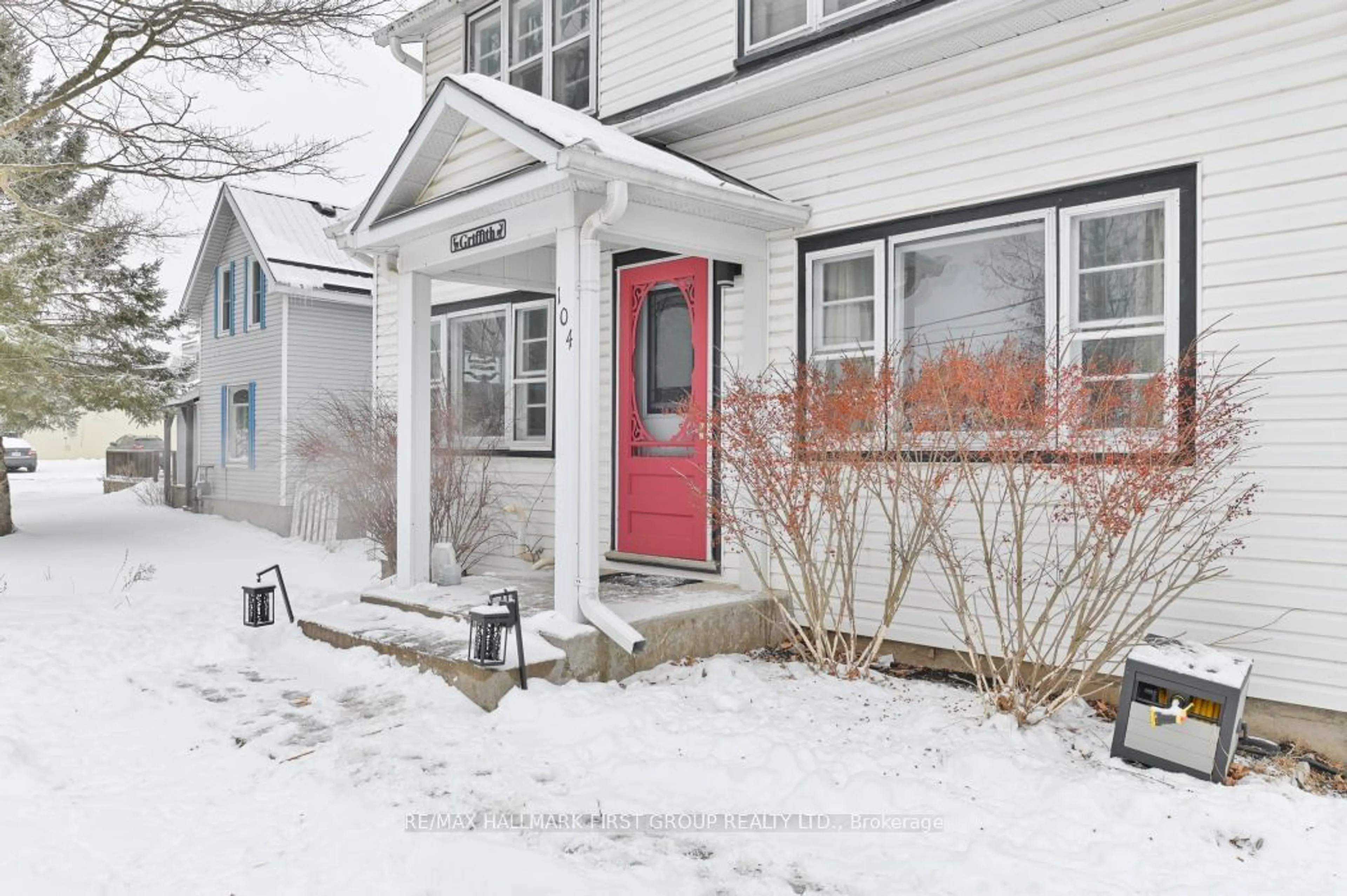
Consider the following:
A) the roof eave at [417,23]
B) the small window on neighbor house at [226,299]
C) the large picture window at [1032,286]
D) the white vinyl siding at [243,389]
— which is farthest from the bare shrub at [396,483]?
the small window on neighbor house at [226,299]

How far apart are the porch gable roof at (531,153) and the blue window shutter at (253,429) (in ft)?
34.8

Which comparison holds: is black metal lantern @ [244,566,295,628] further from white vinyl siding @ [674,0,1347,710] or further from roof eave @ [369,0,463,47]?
roof eave @ [369,0,463,47]

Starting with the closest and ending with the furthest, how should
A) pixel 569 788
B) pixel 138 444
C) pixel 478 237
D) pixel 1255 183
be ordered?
pixel 569 788 < pixel 1255 183 < pixel 478 237 < pixel 138 444

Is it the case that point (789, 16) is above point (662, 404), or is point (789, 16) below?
above

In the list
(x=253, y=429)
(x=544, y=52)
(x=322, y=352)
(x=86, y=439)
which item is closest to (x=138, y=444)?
(x=253, y=429)

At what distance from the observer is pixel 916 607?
5.57 meters

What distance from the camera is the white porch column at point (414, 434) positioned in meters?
6.39

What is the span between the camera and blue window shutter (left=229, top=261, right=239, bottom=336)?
16891 millimetres

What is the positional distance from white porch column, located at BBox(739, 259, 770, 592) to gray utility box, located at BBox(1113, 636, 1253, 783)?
2740 millimetres

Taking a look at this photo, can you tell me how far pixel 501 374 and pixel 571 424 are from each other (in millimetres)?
3548

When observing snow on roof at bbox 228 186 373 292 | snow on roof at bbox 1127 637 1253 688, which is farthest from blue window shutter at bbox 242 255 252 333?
snow on roof at bbox 1127 637 1253 688

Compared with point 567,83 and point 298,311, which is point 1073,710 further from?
point 298,311

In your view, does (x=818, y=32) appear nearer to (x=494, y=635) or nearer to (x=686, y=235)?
(x=686, y=235)

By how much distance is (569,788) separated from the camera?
3.68 meters
